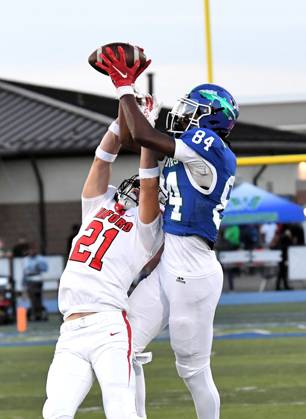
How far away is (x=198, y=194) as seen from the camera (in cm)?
555

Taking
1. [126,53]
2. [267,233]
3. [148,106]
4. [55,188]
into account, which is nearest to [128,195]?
[148,106]

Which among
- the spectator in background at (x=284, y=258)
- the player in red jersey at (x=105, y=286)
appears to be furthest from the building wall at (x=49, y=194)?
the player in red jersey at (x=105, y=286)

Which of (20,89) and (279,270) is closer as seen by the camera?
(279,270)

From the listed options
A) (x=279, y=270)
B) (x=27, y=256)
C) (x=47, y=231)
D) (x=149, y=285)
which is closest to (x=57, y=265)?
(x=27, y=256)

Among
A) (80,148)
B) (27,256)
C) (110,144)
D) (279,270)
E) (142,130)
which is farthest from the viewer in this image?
(80,148)

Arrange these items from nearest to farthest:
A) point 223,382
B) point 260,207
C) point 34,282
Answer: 1. point 223,382
2. point 34,282
3. point 260,207

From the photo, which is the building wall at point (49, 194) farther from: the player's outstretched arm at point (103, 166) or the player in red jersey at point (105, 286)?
the player in red jersey at point (105, 286)

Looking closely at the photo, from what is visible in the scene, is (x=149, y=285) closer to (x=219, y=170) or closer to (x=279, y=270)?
(x=219, y=170)

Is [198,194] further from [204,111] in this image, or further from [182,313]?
[182,313]

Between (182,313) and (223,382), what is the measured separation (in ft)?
12.1

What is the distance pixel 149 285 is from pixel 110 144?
68 centimetres

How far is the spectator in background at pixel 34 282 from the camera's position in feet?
56.6

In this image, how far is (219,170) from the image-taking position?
5.54 meters

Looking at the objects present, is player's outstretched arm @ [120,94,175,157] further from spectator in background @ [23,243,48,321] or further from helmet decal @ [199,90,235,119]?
spectator in background @ [23,243,48,321]
